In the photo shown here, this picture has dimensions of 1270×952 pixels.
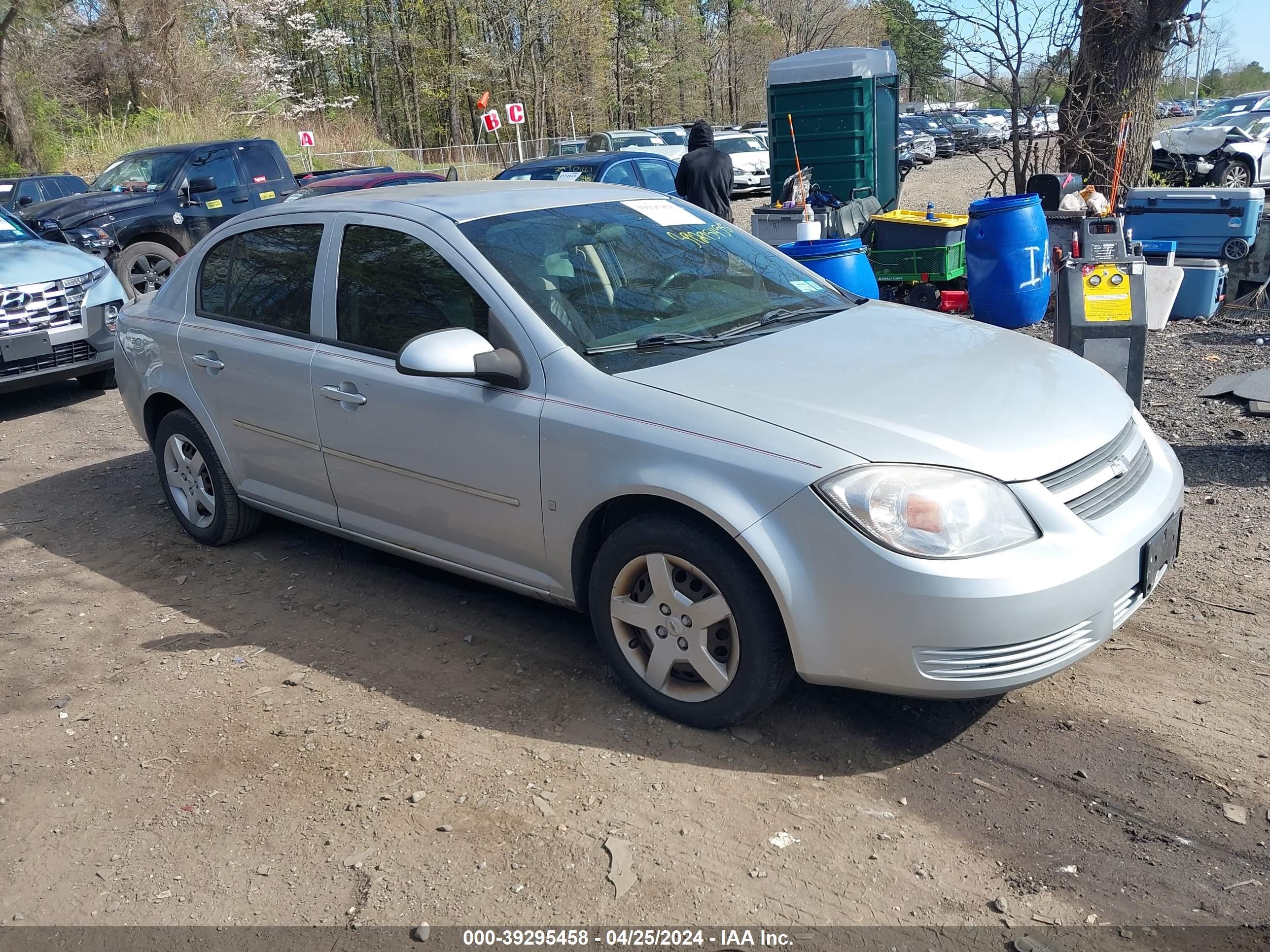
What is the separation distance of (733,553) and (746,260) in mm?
1708

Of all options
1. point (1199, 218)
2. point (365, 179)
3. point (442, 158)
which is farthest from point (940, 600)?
point (442, 158)

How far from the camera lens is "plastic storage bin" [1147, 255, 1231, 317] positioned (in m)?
9.11

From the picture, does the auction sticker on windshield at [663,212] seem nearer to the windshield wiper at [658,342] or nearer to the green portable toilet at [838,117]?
the windshield wiper at [658,342]

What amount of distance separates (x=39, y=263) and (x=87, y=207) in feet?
14.9

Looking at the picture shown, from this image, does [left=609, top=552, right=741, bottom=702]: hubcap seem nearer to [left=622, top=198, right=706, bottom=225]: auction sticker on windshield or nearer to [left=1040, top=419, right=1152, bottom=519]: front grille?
[left=1040, top=419, right=1152, bottom=519]: front grille

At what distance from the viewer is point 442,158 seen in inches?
1673

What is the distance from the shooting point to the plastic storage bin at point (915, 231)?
9750 mm

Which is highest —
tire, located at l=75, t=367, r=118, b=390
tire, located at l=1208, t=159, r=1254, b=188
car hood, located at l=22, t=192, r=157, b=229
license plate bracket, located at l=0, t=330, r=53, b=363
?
car hood, located at l=22, t=192, r=157, b=229

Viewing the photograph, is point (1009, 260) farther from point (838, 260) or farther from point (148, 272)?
point (148, 272)

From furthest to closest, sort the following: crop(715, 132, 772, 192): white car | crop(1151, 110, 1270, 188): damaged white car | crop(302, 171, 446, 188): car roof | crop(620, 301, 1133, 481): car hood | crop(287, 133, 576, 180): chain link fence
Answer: crop(287, 133, 576, 180): chain link fence < crop(715, 132, 772, 192): white car < crop(1151, 110, 1270, 188): damaged white car < crop(302, 171, 446, 188): car roof < crop(620, 301, 1133, 481): car hood

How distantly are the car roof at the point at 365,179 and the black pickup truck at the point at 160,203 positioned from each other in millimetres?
511

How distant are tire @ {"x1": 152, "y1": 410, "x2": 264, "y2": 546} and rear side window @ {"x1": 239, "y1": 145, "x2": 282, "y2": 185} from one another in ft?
31.1

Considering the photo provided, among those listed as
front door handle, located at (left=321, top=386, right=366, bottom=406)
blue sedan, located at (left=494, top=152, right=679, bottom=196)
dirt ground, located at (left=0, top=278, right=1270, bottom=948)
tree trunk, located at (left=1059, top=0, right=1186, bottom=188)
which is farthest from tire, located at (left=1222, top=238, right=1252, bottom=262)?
front door handle, located at (left=321, top=386, right=366, bottom=406)

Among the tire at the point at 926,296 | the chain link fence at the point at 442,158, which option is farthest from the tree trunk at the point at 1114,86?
the chain link fence at the point at 442,158
